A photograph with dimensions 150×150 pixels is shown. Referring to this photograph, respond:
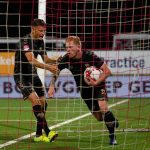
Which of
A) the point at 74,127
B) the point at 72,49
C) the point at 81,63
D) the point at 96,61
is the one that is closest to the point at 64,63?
the point at 81,63

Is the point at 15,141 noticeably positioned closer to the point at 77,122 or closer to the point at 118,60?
the point at 77,122

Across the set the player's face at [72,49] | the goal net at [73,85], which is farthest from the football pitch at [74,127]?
the player's face at [72,49]

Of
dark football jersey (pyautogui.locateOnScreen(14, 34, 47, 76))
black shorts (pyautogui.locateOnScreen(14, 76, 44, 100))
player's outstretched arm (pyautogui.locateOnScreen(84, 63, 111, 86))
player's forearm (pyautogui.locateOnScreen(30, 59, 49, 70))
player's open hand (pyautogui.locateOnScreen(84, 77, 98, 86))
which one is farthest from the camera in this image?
black shorts (pyautogui.locateOnScreen(14, 76, 44, 100))

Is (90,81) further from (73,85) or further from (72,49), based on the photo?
(73,85)

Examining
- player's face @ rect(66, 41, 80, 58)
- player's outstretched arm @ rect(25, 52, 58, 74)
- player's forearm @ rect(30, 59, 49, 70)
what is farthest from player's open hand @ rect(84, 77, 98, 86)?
player's forearm @ rect(30, 59, 49, 70)

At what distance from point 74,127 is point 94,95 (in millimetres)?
1902

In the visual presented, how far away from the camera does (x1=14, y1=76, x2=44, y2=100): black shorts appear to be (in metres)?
8.60

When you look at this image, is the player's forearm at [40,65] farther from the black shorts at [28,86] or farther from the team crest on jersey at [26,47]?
the black shorts at [28,86]

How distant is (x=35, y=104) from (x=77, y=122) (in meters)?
2.44

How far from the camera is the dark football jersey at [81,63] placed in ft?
27.6

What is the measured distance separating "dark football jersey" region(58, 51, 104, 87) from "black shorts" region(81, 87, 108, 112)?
0.14 meters

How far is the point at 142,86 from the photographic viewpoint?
52.9 feet

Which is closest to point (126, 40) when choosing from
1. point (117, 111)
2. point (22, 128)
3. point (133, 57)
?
point (133, 57)

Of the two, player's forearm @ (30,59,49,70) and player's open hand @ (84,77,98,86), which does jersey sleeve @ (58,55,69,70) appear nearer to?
player's open hand @ (84,77,98,86)
